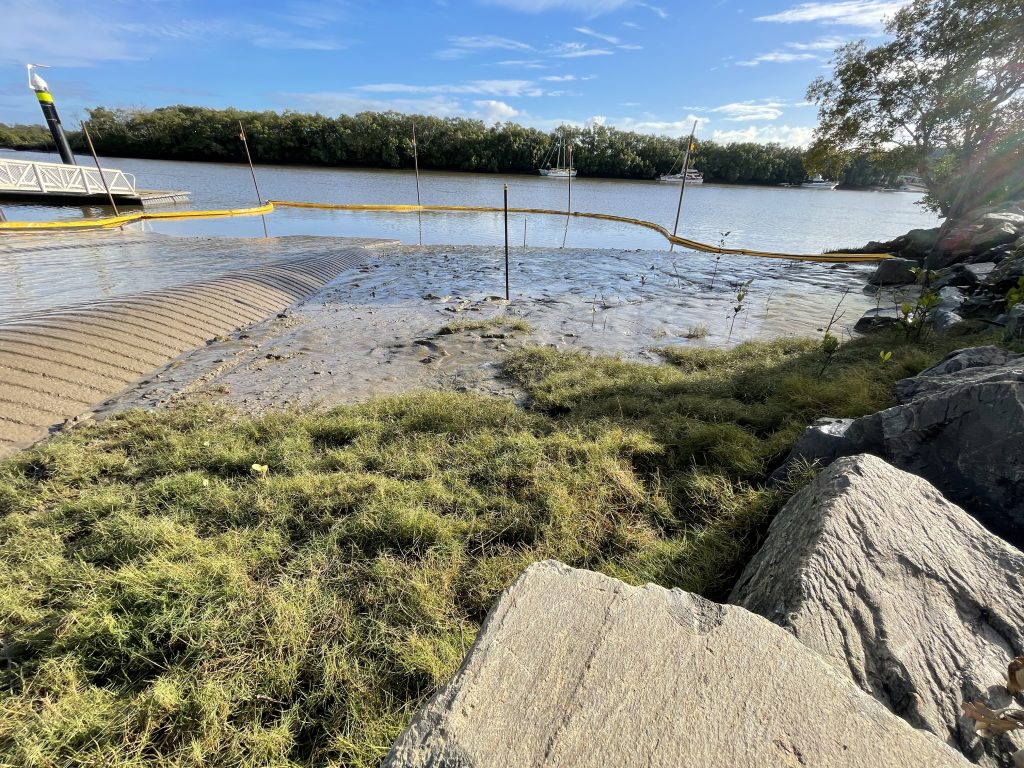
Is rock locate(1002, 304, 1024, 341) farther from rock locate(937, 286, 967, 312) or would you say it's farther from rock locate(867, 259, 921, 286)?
rock locate(867, 259, 921, 286)

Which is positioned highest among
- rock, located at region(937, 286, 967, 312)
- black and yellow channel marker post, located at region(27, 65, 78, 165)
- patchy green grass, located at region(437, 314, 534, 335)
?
black and yellow channel marker post, located at region(27, 65, 78, 165)

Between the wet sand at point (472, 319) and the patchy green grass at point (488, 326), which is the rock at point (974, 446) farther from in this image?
the patchy green grass at point (488, 326)

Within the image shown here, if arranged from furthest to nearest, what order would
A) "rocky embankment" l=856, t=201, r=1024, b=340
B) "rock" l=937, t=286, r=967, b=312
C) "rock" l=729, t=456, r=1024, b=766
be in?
1. "rock" l=937, t=286, r=967, b=312
2. "rocky embankment" l=856, t=201, r=1024, b=340
3. "rock" l=729, t=456, r=1024, b=766

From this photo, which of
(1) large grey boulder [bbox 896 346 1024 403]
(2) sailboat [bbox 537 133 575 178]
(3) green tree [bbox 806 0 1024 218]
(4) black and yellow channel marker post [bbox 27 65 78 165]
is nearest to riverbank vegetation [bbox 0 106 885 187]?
(2) sailboat [bbox 537 133 575 178]

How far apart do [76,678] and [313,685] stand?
956 mm

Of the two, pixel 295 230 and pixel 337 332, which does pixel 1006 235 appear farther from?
pixel 295 230

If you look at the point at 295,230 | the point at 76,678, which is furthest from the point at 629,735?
the point at 295,230

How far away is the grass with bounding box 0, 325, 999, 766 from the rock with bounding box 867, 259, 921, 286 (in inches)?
387

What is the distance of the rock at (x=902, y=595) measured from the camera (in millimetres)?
1415

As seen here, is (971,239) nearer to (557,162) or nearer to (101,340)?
(101,340)

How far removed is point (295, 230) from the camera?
17703 millimetres

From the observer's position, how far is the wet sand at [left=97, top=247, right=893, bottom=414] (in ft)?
17.8

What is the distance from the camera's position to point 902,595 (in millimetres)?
1681

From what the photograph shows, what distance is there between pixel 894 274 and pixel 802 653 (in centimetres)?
1463
